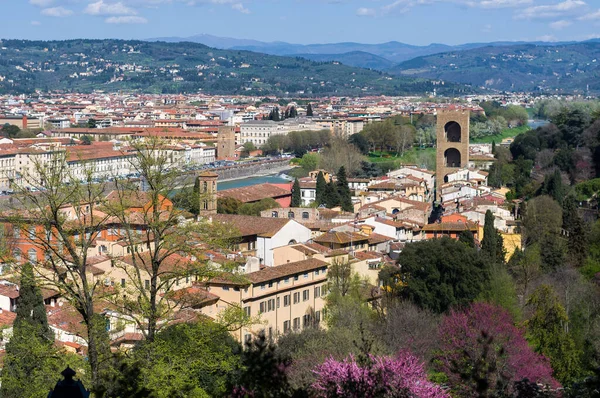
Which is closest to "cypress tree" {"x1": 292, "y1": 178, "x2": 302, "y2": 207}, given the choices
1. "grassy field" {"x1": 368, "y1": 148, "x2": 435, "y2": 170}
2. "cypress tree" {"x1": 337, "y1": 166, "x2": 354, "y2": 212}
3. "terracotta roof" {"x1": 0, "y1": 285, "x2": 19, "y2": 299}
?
"cypress tree" {"x1": 337, "y1": 166, "x2": 354, "y2": 212}

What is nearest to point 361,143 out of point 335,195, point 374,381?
point 335,195

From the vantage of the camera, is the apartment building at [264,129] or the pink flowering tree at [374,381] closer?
the pink flowering tree at [374,381]

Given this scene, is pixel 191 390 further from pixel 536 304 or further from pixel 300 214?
pixel 300 214

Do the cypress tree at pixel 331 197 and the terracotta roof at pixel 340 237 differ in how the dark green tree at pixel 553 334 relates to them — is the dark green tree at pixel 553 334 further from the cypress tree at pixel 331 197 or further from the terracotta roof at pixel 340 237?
the cypress tree at pixel 331 197

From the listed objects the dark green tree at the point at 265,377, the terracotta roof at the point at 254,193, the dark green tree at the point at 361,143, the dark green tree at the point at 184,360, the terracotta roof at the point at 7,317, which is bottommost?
the dark green tree at the point at 361,143

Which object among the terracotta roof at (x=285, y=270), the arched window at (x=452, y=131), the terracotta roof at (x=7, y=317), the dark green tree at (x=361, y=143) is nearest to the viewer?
the terracotta roof at (x=7, y=317)

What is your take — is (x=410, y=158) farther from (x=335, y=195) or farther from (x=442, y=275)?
(x=442, y=275)

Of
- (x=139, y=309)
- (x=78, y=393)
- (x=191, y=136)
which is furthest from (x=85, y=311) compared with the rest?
(x=191, y=136)

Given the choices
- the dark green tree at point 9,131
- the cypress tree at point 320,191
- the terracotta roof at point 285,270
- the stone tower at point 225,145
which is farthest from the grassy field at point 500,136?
the terracotta roof at point 285,270
